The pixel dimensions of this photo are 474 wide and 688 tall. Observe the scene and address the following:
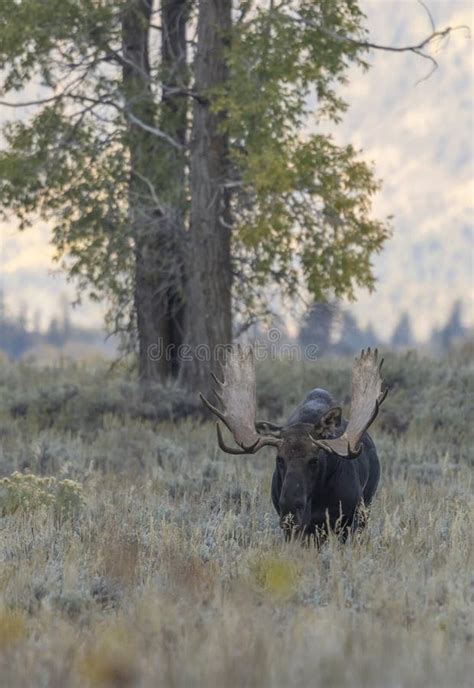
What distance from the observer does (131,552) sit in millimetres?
8367

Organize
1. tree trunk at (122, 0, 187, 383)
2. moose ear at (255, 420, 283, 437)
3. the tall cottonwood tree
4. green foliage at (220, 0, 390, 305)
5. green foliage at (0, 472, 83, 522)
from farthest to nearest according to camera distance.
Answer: tree trunk at (122, 0, 187, 383) → the tall cottonwood tree → green foliage at (220, 0, 390, 305) → green foliage at (0, 472, 83, 522) → moose ear at (255, 420, 283, 437)

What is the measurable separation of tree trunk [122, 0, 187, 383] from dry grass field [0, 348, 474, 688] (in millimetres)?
4185

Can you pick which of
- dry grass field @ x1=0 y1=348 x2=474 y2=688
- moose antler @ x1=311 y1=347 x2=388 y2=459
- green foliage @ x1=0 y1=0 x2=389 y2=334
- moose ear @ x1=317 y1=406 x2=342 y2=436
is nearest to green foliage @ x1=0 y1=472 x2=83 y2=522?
dry grass field @ x1=0 y1=348 x2=474 y2=688

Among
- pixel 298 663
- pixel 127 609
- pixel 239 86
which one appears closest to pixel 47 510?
pixel 127 609

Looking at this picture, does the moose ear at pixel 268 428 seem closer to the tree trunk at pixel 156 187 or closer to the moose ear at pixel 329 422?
the moose ear at pixel 329 422

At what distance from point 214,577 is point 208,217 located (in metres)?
10.7

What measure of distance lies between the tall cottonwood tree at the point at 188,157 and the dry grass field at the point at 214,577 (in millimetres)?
3366

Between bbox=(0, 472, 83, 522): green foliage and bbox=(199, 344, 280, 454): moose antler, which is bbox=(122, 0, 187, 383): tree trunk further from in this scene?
bbox=(199, 344, 280, 454): moose antler

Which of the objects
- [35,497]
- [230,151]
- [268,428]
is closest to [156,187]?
[230,151]

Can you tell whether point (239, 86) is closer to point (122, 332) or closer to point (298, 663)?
point (122, 332)

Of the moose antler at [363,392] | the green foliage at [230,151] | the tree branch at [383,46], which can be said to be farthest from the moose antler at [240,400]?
the tree branch at [383,46]

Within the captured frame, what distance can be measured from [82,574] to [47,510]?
225 centimetres

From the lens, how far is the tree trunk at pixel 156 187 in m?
18.6

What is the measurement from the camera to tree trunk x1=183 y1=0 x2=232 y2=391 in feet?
58.2
